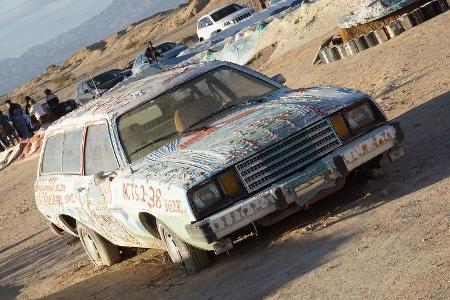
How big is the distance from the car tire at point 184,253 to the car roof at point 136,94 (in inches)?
55.2

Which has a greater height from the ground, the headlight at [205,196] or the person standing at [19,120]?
the person standing at [19,120]

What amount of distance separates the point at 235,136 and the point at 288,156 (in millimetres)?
457

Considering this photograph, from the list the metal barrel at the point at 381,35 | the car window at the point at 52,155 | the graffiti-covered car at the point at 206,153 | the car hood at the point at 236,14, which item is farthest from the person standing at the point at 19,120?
the graffiti-covered car at the point at 206,153

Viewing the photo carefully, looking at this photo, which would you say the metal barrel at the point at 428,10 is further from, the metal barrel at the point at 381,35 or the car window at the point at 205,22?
the car window at the point at 205,22

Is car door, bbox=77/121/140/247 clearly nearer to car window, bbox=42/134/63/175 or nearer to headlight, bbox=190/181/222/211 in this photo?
car window, bbox=42/134/63/175

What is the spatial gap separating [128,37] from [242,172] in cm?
9748

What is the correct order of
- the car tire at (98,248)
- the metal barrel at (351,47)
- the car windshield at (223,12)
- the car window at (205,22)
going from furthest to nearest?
the car window at (205,22)
the car windshield at (223,12)
the metal barrel at (351,47)
the car tire at (98,248)

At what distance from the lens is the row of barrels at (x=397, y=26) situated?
51.8 ft

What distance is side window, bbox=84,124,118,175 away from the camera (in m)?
7.98

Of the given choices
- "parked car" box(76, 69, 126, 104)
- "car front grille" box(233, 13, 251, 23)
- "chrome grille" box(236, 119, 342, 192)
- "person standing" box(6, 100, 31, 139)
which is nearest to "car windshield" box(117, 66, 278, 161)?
"chrome grille" box(236, 119, 342, 192)

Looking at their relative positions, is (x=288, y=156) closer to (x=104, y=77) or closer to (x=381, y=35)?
(x=381, y=35)

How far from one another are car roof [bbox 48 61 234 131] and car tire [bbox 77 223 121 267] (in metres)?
1.19

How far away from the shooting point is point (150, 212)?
703cm

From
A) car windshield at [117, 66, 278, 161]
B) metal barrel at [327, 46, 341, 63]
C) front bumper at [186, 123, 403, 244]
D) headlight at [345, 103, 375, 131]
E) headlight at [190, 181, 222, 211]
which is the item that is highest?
car windshield at [117, 66, 278, 161]
